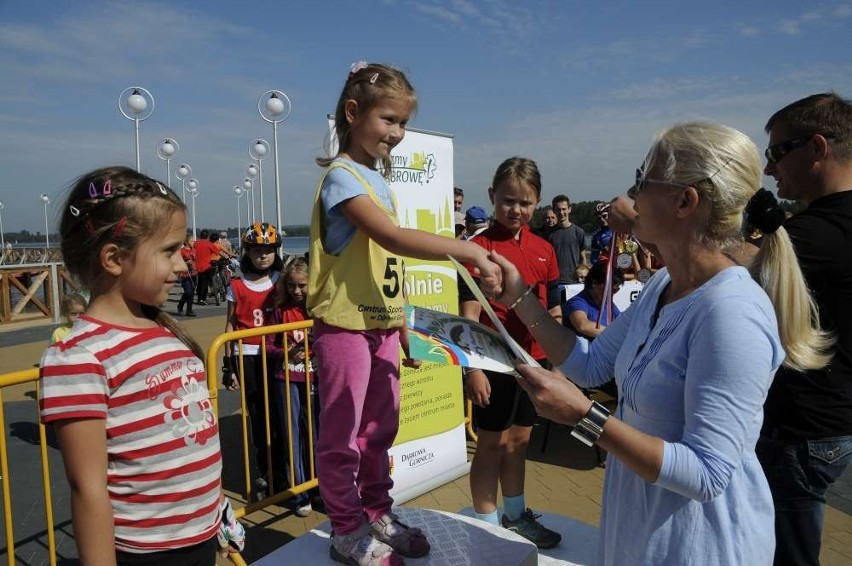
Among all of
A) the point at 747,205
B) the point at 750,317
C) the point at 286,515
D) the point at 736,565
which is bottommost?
the point at 286,515

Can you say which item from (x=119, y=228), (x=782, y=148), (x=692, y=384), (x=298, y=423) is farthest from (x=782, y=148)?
(x=298, y=423)

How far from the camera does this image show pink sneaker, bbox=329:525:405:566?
2326 millimetres

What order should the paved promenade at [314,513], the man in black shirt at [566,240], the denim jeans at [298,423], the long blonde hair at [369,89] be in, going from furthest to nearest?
the man in black shirt at [566,240]
the denim jeans at [298,423]
the paved promenade at [314,513]
the long blonde hair at [369,89]

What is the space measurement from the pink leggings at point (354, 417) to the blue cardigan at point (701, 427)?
101cm

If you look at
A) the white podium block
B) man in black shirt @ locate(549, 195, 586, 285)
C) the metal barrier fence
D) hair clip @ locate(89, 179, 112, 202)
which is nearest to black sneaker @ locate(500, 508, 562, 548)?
the white podium block

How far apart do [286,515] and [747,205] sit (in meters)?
3.81

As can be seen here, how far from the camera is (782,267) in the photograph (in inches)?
67.5

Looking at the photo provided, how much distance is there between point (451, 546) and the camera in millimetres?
2688

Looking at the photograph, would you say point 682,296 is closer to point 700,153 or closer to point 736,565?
point 700,153

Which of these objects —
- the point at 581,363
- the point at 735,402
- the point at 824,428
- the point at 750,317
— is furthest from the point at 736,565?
the point at 824,428

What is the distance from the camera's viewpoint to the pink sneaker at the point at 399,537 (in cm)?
248

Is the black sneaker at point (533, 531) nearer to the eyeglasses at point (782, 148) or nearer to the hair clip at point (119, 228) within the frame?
the eyeglasses at point (782, 148)

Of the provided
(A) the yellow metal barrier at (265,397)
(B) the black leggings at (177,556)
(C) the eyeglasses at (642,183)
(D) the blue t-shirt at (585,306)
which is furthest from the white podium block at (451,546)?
(D) the blue t-shirt at (585,306)

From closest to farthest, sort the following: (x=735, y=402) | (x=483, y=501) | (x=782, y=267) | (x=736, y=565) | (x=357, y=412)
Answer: (x=735, y=402), (x=736, y=565), (x=782, y=267), (x=357, y=412), (x=483, y=501)
